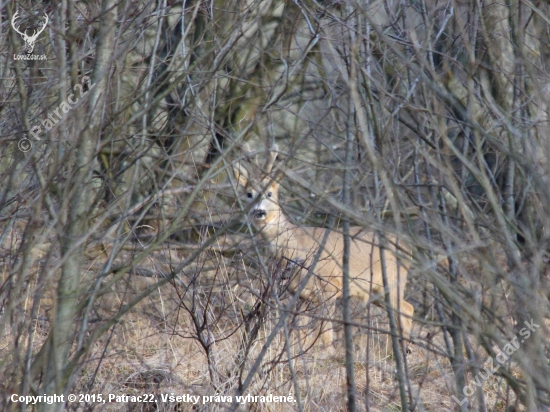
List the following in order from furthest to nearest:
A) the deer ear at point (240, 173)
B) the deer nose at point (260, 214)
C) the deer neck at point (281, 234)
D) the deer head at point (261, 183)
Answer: the deer nose at point (260, 214) < the deer neck at point (281, 234) < the deer ear at point (240, 173) < the deer head at point (261, 183)

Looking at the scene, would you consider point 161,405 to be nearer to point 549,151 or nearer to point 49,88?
point 49,88

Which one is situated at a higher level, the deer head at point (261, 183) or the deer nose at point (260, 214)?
the deer nose at point (260, 214)

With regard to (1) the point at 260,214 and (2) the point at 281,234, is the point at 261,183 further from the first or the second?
(1) the point at 260,214

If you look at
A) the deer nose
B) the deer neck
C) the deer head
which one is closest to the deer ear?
the deer head

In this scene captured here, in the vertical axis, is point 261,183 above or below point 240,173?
below

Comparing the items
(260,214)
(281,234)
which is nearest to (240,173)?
(281,234)

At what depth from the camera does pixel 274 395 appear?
469 cm

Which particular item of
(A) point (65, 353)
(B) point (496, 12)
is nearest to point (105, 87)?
(A) point (65, 353)

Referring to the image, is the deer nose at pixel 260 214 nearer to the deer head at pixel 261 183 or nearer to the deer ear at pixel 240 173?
the deer head at pixel 261 183

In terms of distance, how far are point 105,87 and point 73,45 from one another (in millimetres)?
197

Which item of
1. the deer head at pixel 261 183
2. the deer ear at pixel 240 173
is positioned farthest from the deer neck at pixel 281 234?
the deer ear at pixel 240 173

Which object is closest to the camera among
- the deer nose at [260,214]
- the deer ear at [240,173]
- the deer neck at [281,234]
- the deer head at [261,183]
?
the deer head at [261,183]

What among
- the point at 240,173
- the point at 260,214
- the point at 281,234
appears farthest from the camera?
the point at 260,214

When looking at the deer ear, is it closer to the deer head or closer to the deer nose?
the deer head
